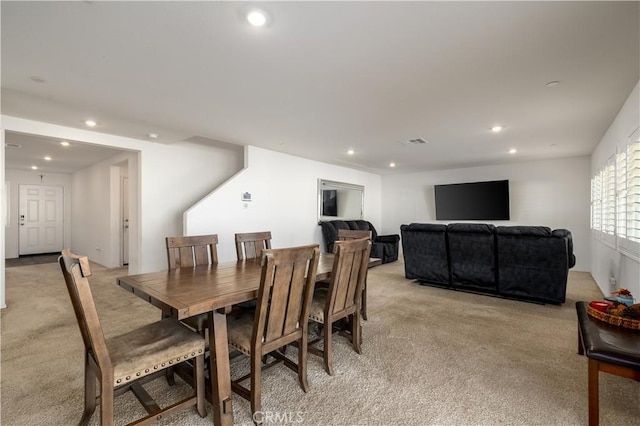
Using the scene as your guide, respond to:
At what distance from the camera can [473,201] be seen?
276 inches

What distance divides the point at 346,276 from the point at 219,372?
40.4 inches

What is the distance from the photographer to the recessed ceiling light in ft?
5.51

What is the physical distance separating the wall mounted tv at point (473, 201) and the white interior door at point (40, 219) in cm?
1029

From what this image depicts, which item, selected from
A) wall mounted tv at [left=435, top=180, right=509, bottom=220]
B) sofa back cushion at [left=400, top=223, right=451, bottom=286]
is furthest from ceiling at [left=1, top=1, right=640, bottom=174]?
wall mounted tv at [left=435, top=180, right=509, bottom=220]

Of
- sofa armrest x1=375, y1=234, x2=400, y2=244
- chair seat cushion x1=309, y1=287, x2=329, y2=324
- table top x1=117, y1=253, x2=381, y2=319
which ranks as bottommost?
chair seat cushion x1=309, y1=287, x2=329, y2=324

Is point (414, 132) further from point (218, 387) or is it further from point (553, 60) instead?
point (218, 387)

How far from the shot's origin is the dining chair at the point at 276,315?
5.29 feet

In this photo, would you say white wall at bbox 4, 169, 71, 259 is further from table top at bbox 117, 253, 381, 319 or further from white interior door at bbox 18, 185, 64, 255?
table top at bbox 117, 253, 381, 319

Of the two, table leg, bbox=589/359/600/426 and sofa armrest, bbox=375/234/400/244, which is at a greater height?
sofa armrest, bbox=375/234/400/244

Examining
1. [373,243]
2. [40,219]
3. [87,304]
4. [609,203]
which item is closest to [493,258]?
[609,203]

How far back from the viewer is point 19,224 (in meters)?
7.52

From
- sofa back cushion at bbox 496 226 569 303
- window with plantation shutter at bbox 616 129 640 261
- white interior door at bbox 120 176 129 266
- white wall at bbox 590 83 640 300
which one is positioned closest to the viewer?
window with plantation shutter at bbox 616 129 640 261

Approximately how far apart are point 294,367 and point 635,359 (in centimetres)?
181

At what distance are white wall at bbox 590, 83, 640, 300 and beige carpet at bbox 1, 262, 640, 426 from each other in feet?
2.12
